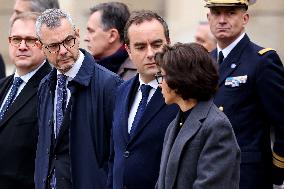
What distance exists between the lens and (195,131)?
490cm

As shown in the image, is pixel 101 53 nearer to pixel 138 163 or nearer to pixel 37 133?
pixel 37 133

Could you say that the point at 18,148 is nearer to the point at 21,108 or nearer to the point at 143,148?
the point at 21,108

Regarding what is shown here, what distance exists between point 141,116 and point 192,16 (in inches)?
204

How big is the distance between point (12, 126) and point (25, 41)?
0.67 m

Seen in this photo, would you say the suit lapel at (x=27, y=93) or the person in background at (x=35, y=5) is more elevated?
the person in background at (x=35, y=5)

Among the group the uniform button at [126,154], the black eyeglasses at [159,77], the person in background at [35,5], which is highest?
the black eyeglasses at [159,77]

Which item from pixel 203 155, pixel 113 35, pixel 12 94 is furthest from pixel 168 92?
pixel 113 35

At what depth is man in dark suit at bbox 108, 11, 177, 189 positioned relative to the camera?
5.62 metres

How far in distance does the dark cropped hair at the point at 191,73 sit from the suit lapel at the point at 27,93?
6.53 feet

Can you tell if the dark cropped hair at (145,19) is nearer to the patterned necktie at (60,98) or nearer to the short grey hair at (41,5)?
the patterned necktie at (60,98)

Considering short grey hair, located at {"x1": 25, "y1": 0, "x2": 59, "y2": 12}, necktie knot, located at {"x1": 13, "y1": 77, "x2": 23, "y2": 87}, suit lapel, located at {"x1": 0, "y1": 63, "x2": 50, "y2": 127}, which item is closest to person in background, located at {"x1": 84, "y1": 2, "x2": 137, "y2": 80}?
short grey hair, located at {"x1": 25, "y1": 0, "x2": 59, "y2": 12}

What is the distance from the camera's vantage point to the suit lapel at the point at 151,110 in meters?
5.66

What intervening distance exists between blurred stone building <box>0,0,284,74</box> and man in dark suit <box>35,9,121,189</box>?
14.5 ft

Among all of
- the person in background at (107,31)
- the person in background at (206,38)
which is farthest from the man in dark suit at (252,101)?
the person in background at (206,38)
